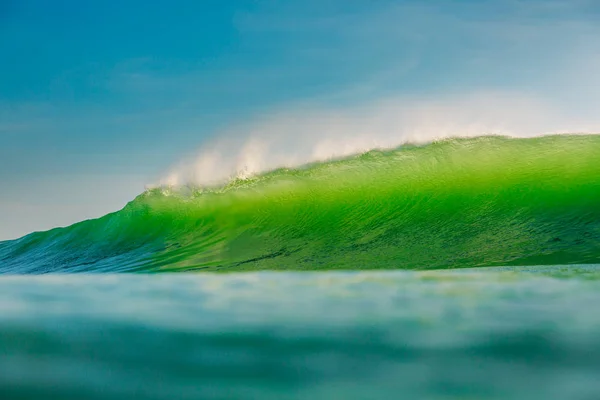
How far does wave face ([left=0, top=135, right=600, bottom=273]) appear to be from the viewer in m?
8.58

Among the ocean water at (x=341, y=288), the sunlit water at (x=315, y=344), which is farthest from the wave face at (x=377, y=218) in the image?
the sunlit water at (x=315, y=344)

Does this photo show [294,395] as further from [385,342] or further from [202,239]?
[202,239]

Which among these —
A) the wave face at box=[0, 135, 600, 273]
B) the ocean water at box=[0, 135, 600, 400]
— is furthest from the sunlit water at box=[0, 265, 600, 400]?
the wave face at box=[0, 135, 600, 273]

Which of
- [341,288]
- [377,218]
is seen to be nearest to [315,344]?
[341,288]

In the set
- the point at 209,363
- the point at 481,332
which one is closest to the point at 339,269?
the point at 481,332

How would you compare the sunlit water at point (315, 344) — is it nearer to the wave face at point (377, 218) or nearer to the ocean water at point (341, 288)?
the ocean water at point (341, 288)

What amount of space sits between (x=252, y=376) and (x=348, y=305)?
2.00 m

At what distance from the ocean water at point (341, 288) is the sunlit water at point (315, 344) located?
0.01 meters

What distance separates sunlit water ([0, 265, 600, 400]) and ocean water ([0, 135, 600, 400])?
0.01 metres

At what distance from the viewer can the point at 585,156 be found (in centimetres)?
1121

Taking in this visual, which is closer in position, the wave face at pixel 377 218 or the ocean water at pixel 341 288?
the ocean water at pixel 341 288

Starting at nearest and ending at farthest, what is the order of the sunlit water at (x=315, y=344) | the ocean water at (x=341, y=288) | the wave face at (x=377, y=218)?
the sunlit water at (x=315, y=344)
the ocean water at (x=341, y=288)
the wave face at (x=377, y=218)

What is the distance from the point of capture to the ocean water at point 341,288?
2.34 meters

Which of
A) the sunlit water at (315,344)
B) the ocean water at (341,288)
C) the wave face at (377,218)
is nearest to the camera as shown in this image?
the sunlit water at (315,344)
